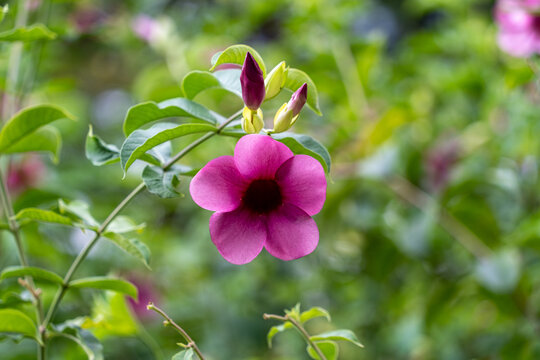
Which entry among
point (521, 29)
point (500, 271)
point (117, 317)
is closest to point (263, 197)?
point (117, 317)

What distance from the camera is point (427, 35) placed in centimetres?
183

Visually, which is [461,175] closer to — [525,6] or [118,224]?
[525,6]

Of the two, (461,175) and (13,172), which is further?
(13,172)

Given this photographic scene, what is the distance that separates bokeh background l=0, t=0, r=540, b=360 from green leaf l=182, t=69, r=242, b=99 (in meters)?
0.35

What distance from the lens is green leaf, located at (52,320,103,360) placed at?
0.59 meters

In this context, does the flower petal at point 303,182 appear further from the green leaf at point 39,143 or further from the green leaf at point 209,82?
the green leaf at point 39,143

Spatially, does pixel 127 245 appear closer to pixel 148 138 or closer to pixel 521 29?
pixel 148 138

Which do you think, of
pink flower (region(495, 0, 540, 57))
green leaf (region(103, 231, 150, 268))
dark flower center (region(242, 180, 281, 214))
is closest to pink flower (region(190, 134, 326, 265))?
dark flower center (region(242, 180, 281, 214))

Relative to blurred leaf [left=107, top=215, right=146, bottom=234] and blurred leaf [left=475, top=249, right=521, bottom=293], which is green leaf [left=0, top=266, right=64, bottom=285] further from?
blurred leaf [left=475, top=249, right=521, bottom=293]

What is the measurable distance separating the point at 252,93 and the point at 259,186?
0.32 feet

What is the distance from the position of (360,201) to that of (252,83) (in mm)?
1029

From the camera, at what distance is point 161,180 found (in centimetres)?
52

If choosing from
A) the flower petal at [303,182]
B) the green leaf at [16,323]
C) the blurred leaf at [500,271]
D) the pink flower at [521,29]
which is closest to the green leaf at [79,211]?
the green leaf at [16,323]

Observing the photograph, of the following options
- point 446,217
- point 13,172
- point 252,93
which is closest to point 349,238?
point 446,217
